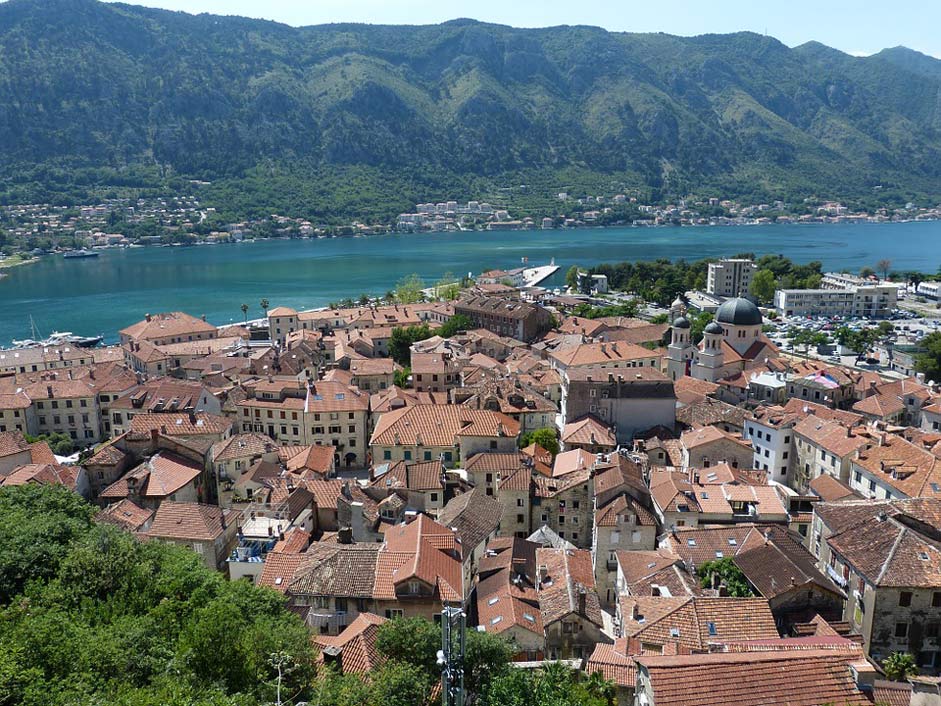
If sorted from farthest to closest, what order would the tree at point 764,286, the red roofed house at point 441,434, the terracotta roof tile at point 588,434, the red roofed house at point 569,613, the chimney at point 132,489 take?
the tree at point 764,286 < the terracotta roof tile at point 588,434 < the red roofed house at point 441,434 < the chimney at point 132,489 < the red roofed house at point 569,613

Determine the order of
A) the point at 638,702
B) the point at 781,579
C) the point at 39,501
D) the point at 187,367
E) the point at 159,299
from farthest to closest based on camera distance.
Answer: the point at 159,299 → the point at 187,367 → the point at 39,501 → the point at 781,579 → the point at 638,702

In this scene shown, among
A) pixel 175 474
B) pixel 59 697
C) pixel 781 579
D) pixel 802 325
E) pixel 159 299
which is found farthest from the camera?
pixel 159 299

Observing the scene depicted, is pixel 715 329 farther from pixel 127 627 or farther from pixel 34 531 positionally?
pixel 127 627

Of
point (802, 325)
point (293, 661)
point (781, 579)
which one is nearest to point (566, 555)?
point (781, 579)

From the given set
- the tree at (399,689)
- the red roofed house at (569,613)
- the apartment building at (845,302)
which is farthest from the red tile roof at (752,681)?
the apartment building at (845,302)

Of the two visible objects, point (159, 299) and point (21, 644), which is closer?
point (21, 644)

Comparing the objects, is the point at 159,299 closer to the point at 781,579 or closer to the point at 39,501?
the point at 39,501

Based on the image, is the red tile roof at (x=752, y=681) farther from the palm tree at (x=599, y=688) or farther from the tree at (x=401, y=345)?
the tree at (x=401, y=345)
